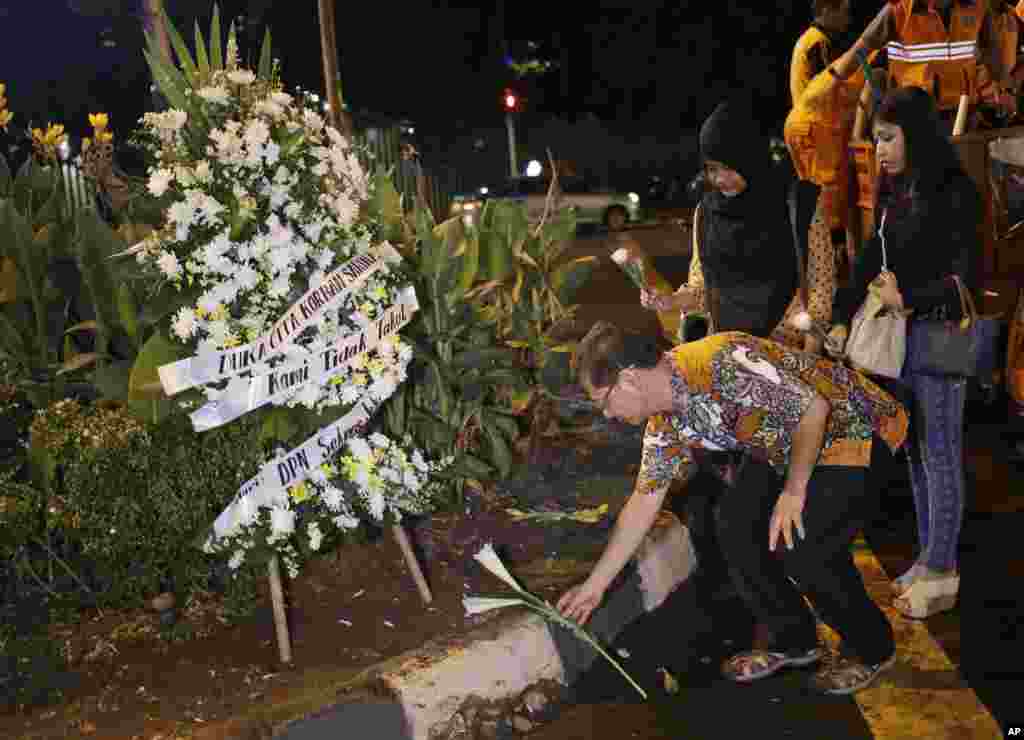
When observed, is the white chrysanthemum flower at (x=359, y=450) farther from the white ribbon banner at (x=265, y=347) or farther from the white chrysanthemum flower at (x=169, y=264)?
the white chrysanthemum flower at (x=169, y=264)

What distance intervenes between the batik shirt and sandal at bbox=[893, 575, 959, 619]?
94cm

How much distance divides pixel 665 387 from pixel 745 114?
4.32 feet

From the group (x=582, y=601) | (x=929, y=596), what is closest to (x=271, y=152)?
(x=582, y=601)

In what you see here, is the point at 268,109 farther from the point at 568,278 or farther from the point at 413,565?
the point at 568,278

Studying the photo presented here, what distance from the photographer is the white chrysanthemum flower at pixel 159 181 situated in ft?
12.3

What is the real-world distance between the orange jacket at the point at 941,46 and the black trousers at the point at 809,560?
14.6 ft

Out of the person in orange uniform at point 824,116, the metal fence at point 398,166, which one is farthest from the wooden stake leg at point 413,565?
the person in orange uniform at point 824,116

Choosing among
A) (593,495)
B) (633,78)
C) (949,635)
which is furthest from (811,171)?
(633,78)

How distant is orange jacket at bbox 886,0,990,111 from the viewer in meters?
7.39

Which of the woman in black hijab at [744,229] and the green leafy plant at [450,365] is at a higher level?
the woman in black hijab at [744,229]

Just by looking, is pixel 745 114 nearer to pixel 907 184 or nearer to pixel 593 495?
pixel 907 184

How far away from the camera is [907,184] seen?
430cm

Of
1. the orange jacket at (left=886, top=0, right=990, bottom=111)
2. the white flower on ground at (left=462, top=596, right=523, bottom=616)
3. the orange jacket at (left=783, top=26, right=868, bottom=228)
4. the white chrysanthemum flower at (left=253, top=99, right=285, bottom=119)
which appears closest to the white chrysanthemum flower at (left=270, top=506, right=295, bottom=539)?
the white flower on ground at (left=462, top=596, right=523, bottom=616)

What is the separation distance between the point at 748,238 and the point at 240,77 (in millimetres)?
1897
